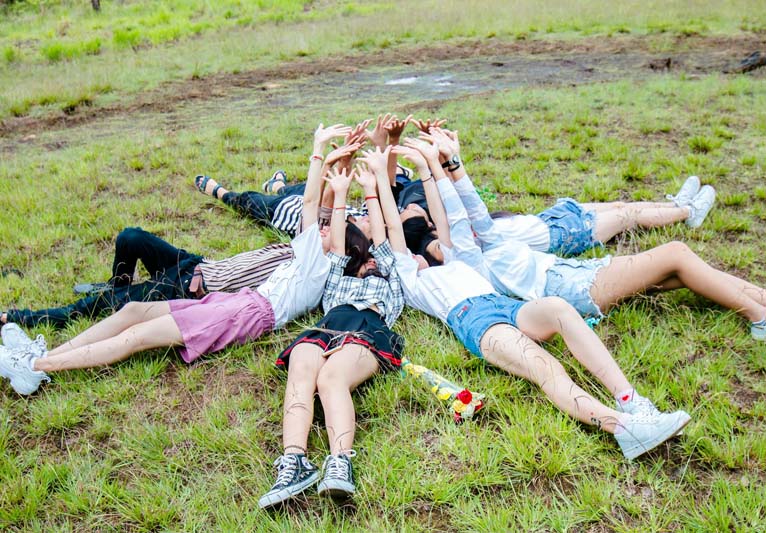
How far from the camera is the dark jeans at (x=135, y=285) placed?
13.3ft

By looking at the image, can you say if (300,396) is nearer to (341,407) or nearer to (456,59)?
(341,407)

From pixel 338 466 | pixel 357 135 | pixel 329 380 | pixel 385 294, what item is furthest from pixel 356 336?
pixel 357 135

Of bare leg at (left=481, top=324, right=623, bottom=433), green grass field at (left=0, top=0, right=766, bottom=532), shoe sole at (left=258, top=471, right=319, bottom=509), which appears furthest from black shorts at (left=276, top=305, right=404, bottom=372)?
shoe sole at (left=258, top=471, right=319, bottom=509)

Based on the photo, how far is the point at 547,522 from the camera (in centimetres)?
237

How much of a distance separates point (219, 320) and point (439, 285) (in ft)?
4.61

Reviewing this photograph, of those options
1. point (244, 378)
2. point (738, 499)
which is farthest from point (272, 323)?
point (738, 499)

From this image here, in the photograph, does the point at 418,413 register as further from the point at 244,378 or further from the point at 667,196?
the point at 667,196

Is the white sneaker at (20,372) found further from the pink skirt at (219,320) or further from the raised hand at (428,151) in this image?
the raised hand at (428,151)

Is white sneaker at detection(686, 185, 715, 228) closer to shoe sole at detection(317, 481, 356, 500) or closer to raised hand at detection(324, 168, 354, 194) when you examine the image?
raised hand at detection(324, 168, 354, 194)

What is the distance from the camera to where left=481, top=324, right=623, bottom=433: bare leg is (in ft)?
8.89

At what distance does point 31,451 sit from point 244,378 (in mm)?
1117

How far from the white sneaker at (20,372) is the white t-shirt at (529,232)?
3.18 m

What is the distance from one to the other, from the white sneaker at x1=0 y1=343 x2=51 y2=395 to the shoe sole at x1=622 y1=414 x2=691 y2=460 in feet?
10.4

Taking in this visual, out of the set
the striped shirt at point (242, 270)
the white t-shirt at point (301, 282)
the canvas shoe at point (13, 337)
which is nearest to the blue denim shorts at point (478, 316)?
the white t-shirt at point (301, 282)
